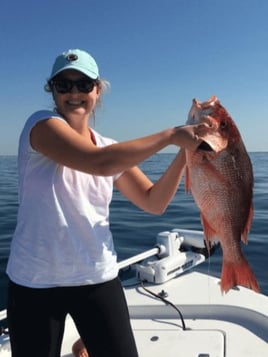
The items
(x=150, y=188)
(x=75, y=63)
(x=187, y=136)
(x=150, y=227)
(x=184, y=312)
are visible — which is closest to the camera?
(x=187, y=136)

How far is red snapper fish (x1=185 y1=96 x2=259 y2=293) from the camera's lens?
2186 millimetres

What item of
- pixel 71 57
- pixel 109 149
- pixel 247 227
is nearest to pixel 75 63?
pixel 71 57

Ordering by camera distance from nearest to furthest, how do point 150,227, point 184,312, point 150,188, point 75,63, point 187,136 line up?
point 187,136 → point 75,63 → point 150,188 → point 184,312 → point 150,227

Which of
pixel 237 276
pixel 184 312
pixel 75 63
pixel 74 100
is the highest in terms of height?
pixel 75 63

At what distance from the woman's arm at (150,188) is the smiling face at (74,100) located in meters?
0.56

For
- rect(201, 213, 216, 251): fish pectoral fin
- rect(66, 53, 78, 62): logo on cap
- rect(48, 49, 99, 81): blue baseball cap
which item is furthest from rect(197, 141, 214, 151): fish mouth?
rect(66, 53, 78, 62): logo on cap

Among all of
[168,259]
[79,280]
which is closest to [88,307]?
[79,280]

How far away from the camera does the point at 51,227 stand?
2340mm

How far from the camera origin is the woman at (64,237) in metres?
2.24

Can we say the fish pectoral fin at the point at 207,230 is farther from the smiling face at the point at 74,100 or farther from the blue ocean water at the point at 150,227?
the blue ocean water at the point at 150,227

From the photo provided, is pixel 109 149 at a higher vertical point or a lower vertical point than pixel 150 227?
higher

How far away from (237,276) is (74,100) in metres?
1.37

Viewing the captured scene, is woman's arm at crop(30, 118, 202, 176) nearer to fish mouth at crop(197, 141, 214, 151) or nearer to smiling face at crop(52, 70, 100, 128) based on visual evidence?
fish mouth at crop(197, 141, 214, 151)

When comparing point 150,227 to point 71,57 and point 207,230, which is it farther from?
point 71,57
